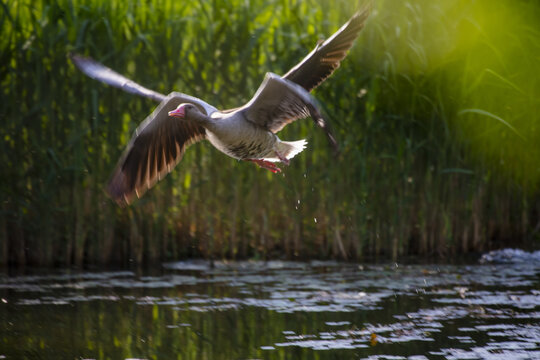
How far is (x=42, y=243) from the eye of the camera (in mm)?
6934

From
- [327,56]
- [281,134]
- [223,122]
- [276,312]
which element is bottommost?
[276,312]

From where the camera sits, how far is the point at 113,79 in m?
5.09

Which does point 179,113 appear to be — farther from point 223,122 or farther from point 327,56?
point 327,56

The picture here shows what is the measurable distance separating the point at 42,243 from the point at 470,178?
3802 millimetres

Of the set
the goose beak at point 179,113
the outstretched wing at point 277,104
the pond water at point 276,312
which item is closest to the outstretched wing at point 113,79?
the goose beak at point 179,113

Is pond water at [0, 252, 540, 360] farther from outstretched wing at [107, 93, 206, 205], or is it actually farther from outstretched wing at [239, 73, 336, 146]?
outstretched wing at [239, 73, 336, 146]

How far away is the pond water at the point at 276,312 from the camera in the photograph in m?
4.56

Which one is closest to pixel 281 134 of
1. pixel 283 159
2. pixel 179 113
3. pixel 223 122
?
pixel 283 159

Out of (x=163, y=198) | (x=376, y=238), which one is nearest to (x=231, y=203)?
(x=163, y=198)

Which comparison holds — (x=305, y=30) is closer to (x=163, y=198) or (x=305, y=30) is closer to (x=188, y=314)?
(x=163, y=198)

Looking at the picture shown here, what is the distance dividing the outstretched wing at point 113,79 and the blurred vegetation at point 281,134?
1680 millimetres

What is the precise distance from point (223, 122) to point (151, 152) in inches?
29.2

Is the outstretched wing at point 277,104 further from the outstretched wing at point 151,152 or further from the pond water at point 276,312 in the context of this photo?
the pond water at point 276,312

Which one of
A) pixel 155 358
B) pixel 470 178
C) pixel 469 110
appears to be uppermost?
pixel 469 110
